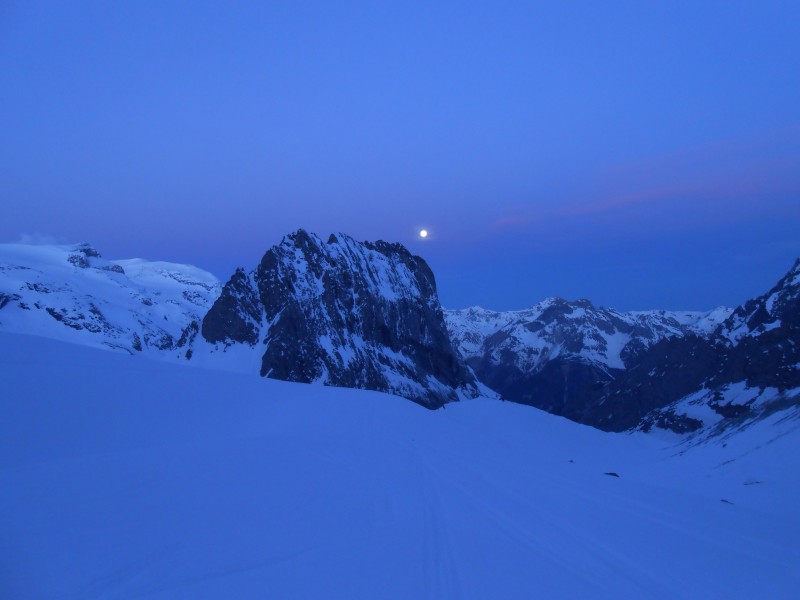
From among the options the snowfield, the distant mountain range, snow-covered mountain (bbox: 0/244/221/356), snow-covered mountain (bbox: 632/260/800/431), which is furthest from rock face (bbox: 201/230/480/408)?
the snowfield

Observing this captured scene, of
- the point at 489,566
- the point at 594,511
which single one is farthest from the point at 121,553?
the point at 594,511

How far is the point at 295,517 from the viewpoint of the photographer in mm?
10414

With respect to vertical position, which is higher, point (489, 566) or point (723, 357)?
point (723, 357)

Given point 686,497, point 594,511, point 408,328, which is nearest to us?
point 594,511

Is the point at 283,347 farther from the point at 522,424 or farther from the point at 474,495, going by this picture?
the point at 474,495

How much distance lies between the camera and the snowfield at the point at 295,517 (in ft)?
25.4

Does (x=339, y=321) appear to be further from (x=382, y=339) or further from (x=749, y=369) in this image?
(x=749, y=369)

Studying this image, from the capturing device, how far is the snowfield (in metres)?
7.73

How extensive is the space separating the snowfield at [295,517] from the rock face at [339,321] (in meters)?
73.3

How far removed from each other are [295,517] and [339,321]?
10050cm

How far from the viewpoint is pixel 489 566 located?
8.57 metres

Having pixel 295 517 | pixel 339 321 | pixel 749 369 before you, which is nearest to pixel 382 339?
pixel 339 321

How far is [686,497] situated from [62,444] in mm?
17833

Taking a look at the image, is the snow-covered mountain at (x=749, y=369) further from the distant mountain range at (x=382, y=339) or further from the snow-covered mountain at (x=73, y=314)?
the snow-covered mountain at (x=73, y=314)
